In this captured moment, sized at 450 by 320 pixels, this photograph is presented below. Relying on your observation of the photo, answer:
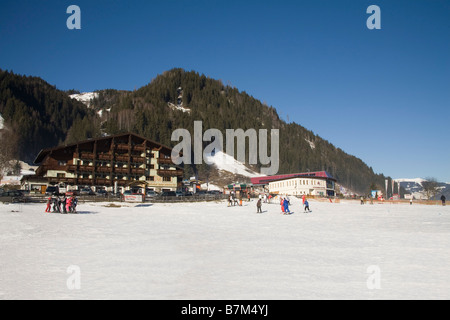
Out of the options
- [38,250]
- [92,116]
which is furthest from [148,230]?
[92,116]

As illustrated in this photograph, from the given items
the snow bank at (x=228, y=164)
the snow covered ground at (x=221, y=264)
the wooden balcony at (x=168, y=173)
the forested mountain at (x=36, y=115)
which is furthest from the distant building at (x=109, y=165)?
the snow bank at (x=228, y=164)

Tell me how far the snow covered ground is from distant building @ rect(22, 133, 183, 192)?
50.8 metres

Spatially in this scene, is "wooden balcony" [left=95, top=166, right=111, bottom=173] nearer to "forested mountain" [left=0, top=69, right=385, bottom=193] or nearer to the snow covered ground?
the snow covered ground

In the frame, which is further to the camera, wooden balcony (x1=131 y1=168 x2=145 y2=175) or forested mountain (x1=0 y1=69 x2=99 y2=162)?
forested mountain (x1=0 y1=69 x2=99 y2=162)

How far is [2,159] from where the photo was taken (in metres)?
91.4

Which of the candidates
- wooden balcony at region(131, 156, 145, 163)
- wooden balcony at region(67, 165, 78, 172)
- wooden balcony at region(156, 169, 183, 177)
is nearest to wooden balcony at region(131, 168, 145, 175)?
wooden balcony at region(131, 156, 145, 163)

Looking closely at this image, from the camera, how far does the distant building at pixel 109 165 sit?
68125 millimetres

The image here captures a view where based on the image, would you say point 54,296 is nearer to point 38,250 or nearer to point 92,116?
point 38,250

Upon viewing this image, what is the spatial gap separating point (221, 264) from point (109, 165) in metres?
66.9

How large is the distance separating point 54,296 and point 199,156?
136 meters

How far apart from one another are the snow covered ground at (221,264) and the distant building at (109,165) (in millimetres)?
50791

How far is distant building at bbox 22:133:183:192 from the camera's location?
68.1 metres

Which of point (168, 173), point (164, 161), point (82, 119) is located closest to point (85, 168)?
point (164, 161)
